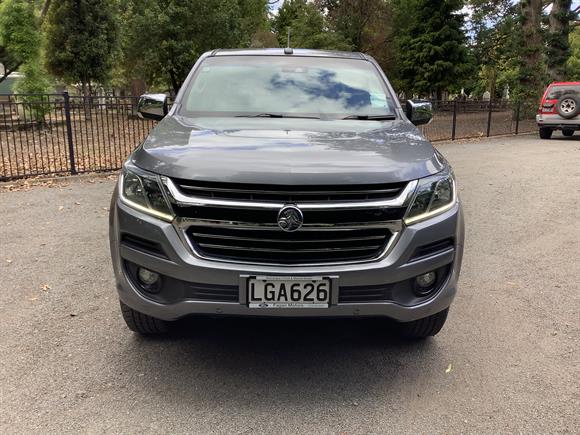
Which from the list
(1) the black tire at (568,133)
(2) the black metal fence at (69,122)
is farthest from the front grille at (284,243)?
(1) the black tire at (568,133)

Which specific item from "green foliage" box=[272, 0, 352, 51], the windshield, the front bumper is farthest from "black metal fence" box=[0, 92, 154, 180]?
"green foliage" box=[272, 0, 352, 51]

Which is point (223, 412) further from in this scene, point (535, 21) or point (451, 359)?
point (535, 21)

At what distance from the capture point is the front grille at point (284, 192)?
2680 millimetres

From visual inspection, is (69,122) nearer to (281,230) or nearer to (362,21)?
(281,230)

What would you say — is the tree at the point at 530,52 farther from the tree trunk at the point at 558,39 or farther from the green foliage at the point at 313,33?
the green foliage at the point at 313,33

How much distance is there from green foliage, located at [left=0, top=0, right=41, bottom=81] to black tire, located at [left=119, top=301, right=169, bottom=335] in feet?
56.2

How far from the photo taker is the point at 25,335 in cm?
361

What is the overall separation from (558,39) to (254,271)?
2503 cm

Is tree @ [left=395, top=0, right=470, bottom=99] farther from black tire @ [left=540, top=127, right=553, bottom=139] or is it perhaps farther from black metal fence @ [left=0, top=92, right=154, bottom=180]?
black metal fence @ [left=0, top=92, right=154, bottom=180]

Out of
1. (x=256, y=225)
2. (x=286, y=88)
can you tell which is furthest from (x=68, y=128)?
(x=256, y=225)

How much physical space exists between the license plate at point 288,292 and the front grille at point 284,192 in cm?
40

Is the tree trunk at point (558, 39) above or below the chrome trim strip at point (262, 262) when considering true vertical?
above

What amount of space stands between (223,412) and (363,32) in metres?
39.6

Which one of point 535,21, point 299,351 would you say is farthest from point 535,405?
point 535,21
